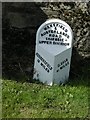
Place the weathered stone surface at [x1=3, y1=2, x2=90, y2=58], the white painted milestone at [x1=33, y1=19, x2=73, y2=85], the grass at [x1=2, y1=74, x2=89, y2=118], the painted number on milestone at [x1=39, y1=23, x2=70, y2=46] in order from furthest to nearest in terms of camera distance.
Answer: the weathered stone surface at [x1=3, y1=2, x2=90, y2=58] → the painted number on milestone at [x1=39, y1=23, x2=70, y2=46] → the white painted milestone at [x1=33, y1=19, x2=73, y2=85] → the grass at [x1=2, y1=74, x2=89, y2=118]

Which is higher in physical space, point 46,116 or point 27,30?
point 27,30

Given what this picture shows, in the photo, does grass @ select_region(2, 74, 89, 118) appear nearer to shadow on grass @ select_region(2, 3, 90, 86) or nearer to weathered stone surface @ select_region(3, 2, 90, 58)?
shadow on grass @ select_region(2, 3, 90, 86)

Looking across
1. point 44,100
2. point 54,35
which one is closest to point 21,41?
point 54,35

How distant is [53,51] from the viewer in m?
6.61

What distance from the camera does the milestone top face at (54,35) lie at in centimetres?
667

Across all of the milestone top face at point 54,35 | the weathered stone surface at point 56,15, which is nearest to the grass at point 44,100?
the milestone top face at point 54,35

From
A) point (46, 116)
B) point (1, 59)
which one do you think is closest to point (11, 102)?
point (46, 116)

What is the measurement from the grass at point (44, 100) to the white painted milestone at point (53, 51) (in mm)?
166

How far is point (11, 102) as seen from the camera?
607 centimetres

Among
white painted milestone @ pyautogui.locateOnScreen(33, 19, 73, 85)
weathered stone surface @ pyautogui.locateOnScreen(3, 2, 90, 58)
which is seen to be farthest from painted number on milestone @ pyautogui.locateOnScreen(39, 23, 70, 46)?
weathered stone surface @ pyautogui.locateOnScreen(3, 2, 90, 58)

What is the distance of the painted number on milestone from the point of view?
6691mm

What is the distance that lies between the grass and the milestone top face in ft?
1.90

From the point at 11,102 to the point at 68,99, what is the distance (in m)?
0.79

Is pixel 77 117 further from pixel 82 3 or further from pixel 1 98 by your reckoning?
pixel 82 3
